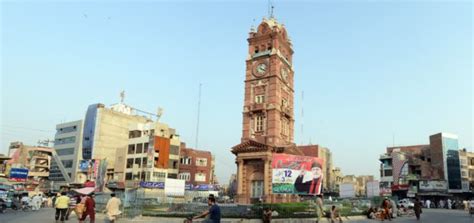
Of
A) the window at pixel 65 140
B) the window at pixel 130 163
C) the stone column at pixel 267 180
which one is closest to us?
the stone column at pixel 267 180

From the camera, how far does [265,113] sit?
48.4 m

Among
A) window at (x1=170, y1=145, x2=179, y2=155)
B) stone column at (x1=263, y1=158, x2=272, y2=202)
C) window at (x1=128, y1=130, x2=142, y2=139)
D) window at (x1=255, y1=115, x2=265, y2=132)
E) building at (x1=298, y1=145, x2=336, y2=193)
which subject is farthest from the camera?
building at (x1=298, y1=145, x2=336, y2=193)

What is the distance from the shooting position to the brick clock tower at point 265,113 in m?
46.1

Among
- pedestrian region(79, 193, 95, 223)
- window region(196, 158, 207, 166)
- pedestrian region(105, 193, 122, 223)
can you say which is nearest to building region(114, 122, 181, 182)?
window region(196, 158, 207, 166)

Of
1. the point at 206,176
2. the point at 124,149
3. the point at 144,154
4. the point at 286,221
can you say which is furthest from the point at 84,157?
the point at 286,221

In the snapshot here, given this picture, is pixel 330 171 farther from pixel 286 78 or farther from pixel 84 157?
pixel 84 157

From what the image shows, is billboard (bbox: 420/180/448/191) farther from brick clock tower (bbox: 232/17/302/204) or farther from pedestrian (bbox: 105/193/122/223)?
pedestrian (bbox: 105/193/122/223)

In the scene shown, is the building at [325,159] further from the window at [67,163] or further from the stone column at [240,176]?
the window at [67,163]

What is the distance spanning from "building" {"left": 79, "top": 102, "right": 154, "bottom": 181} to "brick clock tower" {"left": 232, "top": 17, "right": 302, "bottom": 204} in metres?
29.7

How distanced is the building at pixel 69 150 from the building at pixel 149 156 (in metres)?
10.0

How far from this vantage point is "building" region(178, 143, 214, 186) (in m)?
70.4

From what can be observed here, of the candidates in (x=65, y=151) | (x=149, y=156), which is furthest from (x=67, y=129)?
(x=149, y=156)

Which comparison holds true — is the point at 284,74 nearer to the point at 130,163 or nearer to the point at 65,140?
the point at 130,163

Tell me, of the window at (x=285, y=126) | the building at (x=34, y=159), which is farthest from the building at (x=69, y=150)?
the window at (x=285, y=126)
